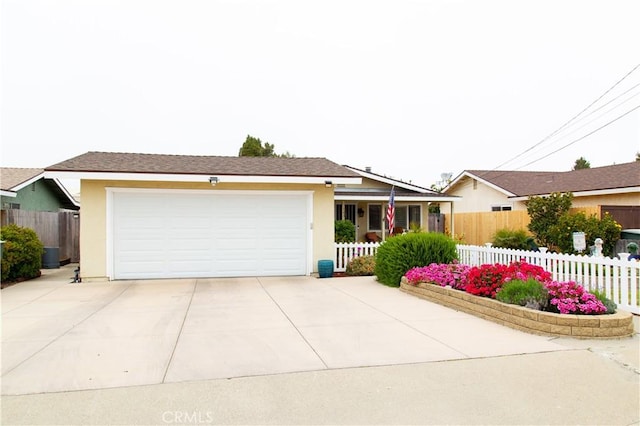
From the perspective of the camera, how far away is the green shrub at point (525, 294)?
22.9 feet

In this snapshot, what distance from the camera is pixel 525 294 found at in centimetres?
716

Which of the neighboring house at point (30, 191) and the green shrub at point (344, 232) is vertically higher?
the neighboring house at point (30, 191)

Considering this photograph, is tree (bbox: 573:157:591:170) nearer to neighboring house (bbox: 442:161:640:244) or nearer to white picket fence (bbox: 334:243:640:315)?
neighboring house (bbox: 442:161:640:244)

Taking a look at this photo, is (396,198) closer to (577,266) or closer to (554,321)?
(577,266)

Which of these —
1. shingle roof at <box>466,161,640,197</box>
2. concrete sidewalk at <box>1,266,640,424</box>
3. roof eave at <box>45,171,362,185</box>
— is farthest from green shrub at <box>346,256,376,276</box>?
shingle roof at <box>466,161,640,197</box>

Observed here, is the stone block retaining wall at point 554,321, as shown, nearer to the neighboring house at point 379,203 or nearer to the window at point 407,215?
the neighboring house at point 379,203

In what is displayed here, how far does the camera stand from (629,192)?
1806cm

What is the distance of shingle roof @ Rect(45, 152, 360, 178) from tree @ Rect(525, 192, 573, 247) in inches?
339

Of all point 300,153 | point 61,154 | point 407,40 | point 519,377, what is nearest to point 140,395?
point 519,377

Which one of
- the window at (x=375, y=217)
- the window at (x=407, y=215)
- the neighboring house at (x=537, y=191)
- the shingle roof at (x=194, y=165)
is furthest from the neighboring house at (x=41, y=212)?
the neighboring house at (x=537, y=191)

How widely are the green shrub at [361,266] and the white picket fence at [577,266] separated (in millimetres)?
326

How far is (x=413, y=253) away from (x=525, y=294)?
4422mm

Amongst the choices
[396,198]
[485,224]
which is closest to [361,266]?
[396,198]

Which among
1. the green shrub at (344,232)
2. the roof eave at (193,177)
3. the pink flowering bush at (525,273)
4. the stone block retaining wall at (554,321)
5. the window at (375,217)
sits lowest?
the stone block retaining wall at (554,321)
